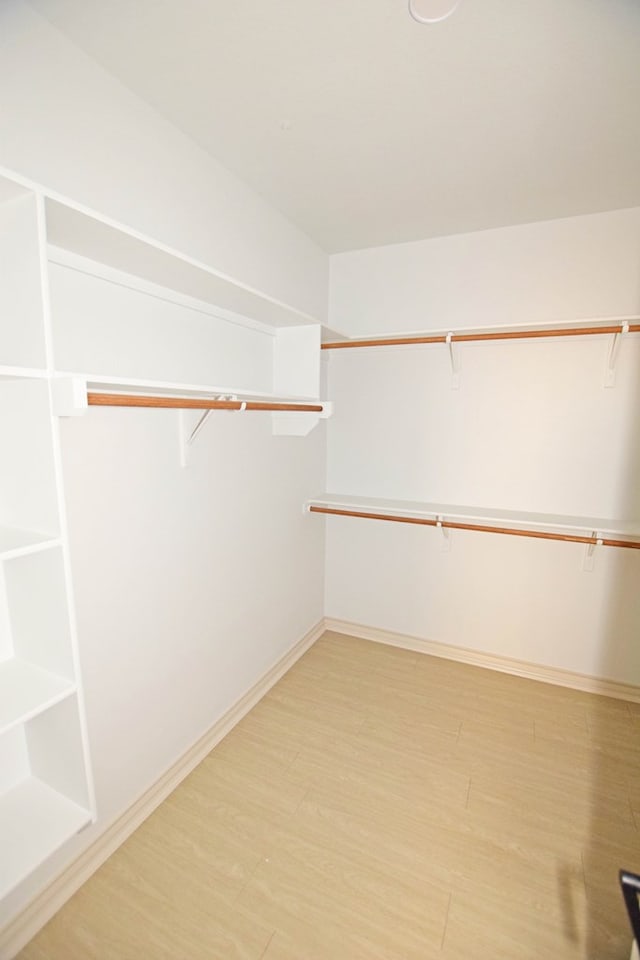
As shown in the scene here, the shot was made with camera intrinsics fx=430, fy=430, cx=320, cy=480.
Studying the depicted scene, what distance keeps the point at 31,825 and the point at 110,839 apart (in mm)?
502

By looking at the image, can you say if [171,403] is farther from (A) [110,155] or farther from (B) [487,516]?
(B) [487,516]

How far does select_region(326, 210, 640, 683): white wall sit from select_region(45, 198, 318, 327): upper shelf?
3.32 ft

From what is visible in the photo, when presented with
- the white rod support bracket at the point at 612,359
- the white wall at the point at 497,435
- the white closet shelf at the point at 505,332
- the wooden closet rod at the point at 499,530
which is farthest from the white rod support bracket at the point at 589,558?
the white closet shelf at the point at 505,332

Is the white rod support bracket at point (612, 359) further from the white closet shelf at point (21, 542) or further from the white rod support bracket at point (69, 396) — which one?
the white closet shelf at point (21, 542)

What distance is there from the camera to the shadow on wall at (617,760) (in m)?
1.31

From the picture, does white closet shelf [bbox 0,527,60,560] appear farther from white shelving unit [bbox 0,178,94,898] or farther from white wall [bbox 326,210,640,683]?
white wall [bbox 326,210,640,683]

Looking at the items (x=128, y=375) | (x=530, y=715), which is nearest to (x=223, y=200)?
(x=128, y=375)

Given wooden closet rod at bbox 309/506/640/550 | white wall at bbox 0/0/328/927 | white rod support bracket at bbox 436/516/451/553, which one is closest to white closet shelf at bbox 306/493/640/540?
wooden closet rod at bbox 309/506/640/550

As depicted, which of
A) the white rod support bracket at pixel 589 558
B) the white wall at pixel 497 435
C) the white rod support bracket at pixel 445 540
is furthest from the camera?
the white rod support bracket at pixel 445 540

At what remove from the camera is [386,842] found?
1534mm

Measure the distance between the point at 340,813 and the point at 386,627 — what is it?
128 cm

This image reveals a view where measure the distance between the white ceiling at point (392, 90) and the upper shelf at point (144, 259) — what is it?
0.54m

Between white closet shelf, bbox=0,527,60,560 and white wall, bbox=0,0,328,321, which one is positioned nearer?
white closet shelf, bbox=0,527,60,560

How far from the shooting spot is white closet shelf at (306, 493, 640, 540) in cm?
205
